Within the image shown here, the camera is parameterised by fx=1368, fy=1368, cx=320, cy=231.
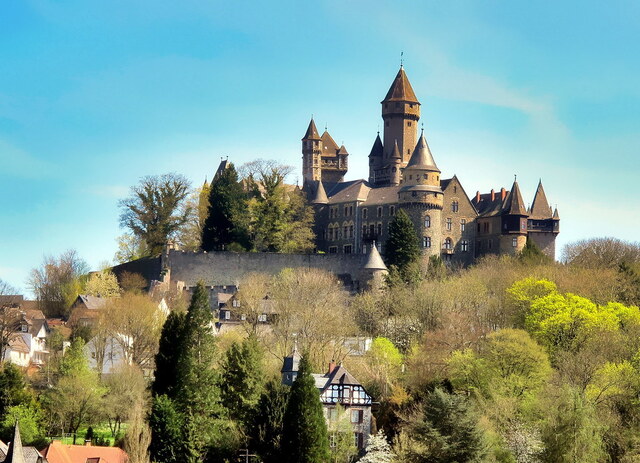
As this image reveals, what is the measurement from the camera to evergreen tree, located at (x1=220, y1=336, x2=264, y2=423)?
57.7m

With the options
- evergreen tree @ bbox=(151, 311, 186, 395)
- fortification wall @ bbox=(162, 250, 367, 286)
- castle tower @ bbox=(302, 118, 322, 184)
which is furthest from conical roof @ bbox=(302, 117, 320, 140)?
evergreen tree @ bbox=(151, 311, 186, 395)

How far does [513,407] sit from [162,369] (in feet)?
49.1

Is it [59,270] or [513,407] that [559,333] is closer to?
[513,407]

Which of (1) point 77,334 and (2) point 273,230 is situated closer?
(1) point 77,334

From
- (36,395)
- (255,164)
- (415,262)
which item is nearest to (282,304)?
(415,262)

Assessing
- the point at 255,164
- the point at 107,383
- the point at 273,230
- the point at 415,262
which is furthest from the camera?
the point at 255,164

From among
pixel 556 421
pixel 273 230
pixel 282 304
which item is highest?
pixel 273 230

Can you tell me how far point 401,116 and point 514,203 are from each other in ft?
47.0

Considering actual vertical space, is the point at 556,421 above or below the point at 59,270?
below

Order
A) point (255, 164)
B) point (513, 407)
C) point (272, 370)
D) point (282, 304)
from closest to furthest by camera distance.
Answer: point (513, 407), point (272, 370), point (282, 304), point (255, 164)

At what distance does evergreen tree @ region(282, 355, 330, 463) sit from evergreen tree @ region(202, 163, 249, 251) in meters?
40.8

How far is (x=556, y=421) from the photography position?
5256cm

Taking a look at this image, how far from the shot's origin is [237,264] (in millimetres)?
91875

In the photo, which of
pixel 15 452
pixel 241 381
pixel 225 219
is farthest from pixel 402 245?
pixel 15 452
